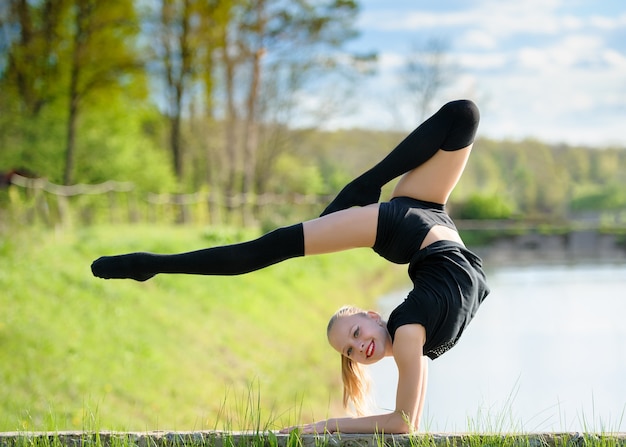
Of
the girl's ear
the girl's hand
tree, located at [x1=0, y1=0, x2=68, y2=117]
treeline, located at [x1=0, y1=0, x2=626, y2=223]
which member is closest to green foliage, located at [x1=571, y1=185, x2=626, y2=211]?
treeline, located at [x1=0, y1=0, x2=626, y2=223]

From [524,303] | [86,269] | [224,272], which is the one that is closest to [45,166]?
[86,269]

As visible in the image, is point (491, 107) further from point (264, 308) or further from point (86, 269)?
point (86, 269)

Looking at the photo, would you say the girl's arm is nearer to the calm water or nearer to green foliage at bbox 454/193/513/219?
the calm water

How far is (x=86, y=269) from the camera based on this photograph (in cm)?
960

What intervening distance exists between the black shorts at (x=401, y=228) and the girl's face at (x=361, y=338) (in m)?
0.22

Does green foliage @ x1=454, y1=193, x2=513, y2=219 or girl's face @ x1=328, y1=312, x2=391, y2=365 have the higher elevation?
green foliage @ x1=454, y1=193, x2=513, y2=219

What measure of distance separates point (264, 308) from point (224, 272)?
32.0 ft

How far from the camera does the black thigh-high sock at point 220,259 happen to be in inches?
96.3

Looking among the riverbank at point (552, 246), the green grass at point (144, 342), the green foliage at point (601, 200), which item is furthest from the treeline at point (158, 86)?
the green foliage at point (601, 200)

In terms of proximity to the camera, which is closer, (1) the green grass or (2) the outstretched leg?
(2) the outstretched leg

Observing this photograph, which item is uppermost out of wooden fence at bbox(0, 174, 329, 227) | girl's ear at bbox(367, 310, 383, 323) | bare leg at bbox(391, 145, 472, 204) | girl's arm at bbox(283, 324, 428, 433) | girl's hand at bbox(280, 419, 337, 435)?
wooden fence at bbox(0, 174, 329, 227)

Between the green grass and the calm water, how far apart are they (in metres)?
1.27

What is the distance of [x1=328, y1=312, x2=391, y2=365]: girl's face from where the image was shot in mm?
2521

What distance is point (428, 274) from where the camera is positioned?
8.26 ft
